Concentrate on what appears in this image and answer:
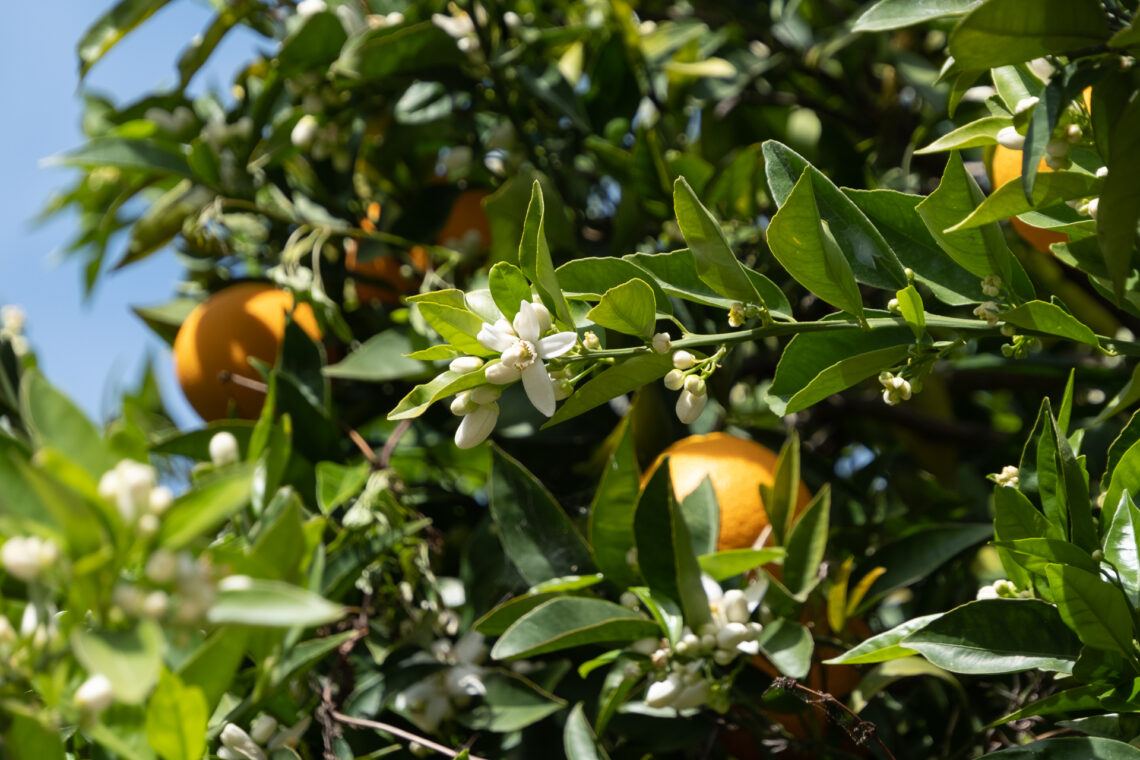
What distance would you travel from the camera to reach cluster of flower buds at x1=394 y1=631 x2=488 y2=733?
1102 mm

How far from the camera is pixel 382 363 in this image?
131 cm

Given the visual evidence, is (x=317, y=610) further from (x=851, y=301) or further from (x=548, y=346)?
(x=851, y=301)

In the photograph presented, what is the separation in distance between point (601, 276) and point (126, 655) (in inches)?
17.9

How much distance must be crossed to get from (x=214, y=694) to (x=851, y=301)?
0.49 m

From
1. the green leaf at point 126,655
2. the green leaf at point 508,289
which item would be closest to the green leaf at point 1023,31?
the green leaf at point 508,289

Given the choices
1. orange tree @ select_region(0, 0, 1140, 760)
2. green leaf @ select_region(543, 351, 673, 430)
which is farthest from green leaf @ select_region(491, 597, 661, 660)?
green leaf @ select_region(543, 351, 673, 430)

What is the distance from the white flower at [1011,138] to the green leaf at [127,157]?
1.10m

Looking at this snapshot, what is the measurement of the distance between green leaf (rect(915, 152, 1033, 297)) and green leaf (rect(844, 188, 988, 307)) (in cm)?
3

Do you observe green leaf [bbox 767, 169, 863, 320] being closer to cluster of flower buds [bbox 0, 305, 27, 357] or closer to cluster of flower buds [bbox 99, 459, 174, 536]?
cluster of flower buds [bbox 99, 459, 174, 536]

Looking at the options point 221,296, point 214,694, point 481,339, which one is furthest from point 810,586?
point 221,296

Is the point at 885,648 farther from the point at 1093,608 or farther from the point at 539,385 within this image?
the point at 539,385

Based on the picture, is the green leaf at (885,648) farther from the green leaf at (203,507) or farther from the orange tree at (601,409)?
the green leaf at (203,507)

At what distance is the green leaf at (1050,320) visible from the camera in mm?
743

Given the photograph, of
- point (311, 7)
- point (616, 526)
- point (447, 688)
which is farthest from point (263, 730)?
point (311, 7)
